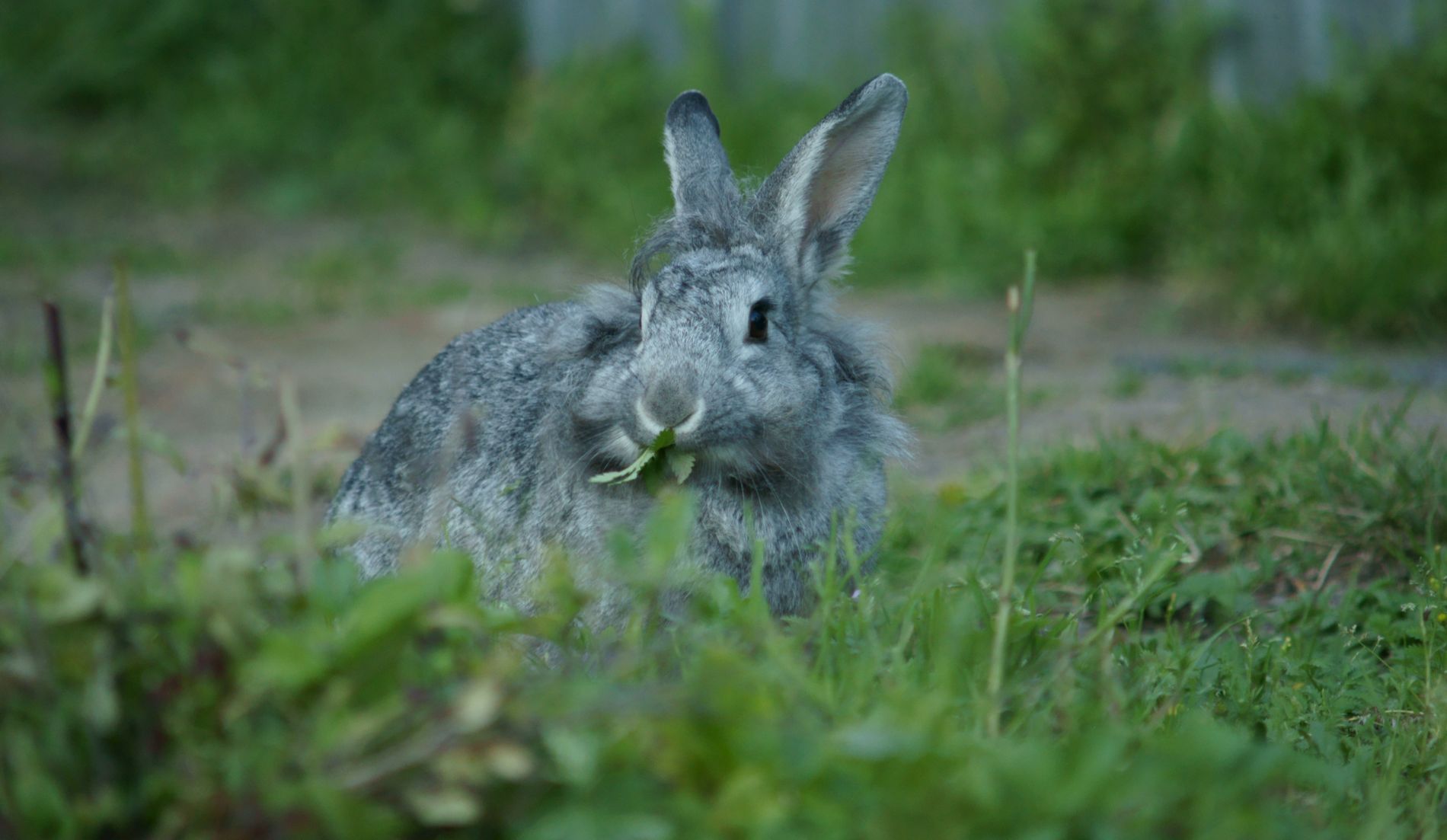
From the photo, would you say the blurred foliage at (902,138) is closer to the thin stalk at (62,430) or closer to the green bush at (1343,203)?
the green bush at (1343,203)

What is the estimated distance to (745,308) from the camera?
295 centimetres

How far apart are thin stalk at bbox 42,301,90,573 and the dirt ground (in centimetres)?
12

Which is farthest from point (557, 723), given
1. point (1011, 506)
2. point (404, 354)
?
point (404, 354)

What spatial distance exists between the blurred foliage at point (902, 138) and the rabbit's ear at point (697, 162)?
233mm

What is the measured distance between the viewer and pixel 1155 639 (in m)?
3.12

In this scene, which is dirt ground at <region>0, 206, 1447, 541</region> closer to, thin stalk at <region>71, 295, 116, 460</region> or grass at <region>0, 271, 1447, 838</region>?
thin stalk at <region>71, 295, 116, 460</region>

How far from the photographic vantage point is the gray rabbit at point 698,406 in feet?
9.40

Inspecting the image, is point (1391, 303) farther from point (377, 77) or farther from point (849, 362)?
point (377, 77)

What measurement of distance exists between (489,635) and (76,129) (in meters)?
11.0

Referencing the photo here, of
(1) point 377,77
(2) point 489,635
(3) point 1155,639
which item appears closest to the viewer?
(2) point 489,635

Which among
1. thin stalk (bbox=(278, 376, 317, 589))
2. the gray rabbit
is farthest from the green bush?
thin stalk (bbox=(278, 376, 317, 589))

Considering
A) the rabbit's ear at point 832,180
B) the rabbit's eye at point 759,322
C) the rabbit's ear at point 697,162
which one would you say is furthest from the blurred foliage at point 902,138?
the rabbit's eye at point 759,322

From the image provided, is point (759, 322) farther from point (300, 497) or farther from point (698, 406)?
point (300, 497)

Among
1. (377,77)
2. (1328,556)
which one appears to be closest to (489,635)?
(1328,556)
